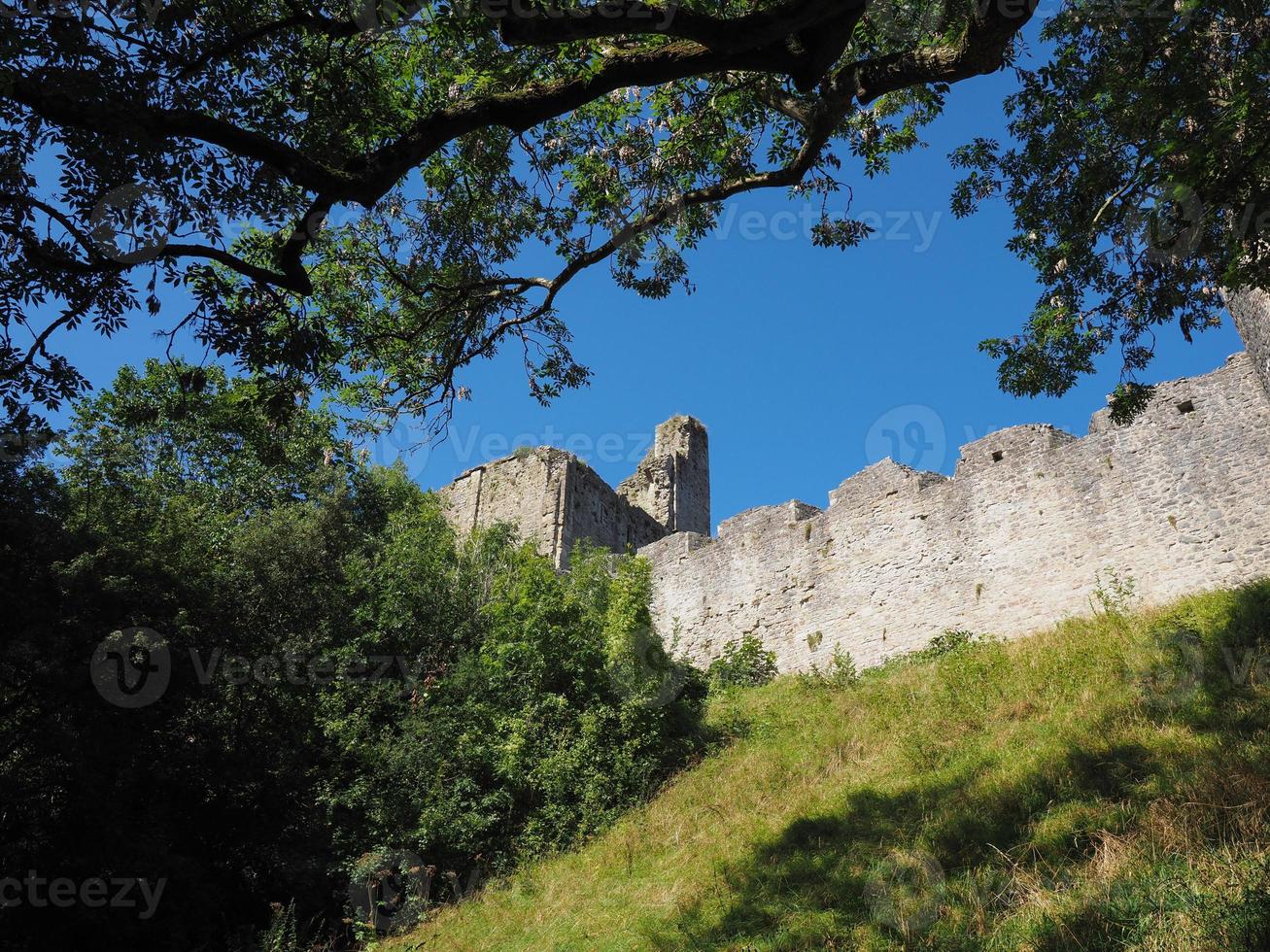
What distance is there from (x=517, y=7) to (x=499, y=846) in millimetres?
10027

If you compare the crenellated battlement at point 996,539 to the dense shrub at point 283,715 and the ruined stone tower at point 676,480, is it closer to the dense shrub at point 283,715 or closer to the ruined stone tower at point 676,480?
the dense shrub at point 283,715

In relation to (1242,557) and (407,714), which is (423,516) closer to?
(407,714)

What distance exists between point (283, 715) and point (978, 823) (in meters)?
10.2

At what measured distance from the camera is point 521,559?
1650 centimetres

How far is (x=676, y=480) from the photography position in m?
28.8

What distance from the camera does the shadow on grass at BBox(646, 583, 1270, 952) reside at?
5672mm

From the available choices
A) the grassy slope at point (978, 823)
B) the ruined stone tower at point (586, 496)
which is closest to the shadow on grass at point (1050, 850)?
the grassy slope at point (978, 823)

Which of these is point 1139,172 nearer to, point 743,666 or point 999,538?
point 999,538

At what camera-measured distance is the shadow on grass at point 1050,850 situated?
5672 millimetres

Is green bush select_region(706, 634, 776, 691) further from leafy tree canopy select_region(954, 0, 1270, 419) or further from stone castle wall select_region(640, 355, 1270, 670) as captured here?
Answer: leafy tree canopy select_region(954, 0, 1270, 419)

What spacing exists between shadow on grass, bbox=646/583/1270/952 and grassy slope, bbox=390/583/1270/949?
0.07ft

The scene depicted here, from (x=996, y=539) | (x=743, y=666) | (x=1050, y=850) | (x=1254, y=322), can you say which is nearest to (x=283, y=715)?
(x=743, y=666)

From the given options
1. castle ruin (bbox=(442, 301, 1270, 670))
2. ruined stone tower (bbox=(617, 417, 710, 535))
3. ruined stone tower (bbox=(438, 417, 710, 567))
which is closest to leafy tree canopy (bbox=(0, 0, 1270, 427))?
castle ruin (bbox=(442, 301, 1270, 670))

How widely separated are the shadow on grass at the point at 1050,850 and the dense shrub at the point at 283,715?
4160 millimetres
